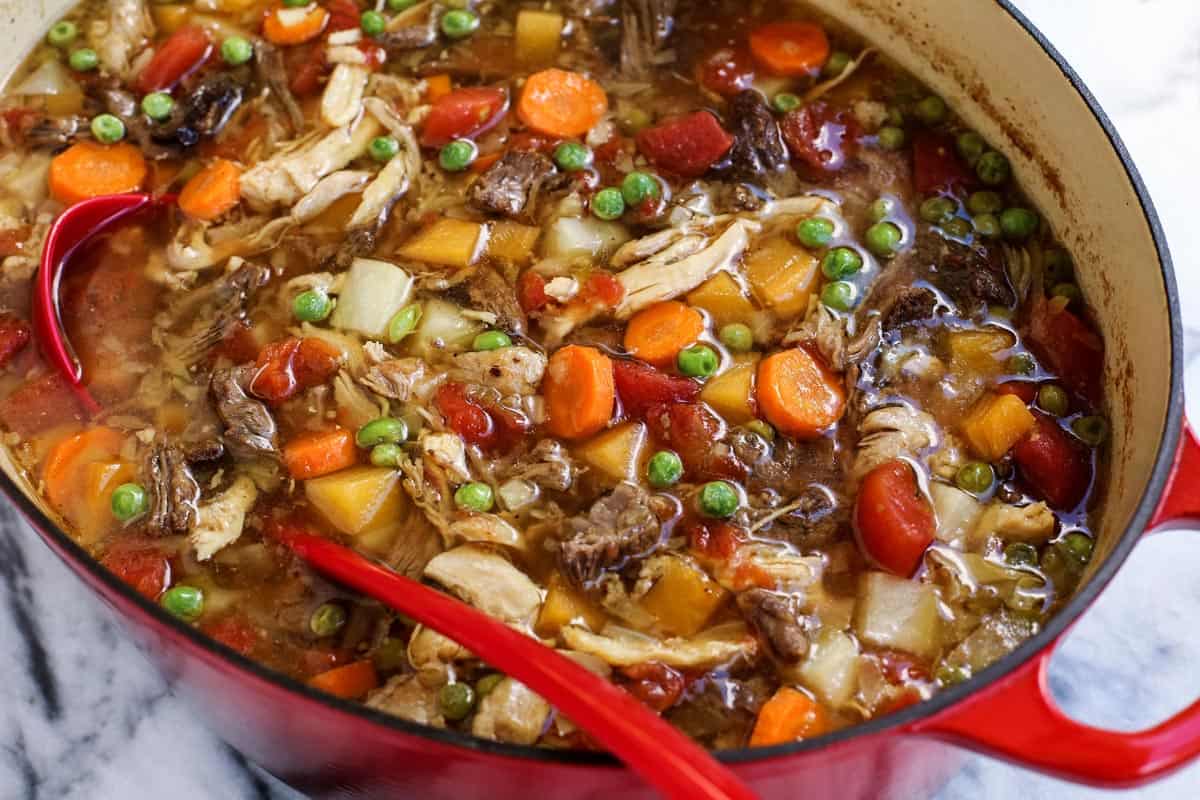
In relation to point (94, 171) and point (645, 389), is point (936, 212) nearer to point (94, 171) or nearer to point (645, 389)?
point (645, 389)

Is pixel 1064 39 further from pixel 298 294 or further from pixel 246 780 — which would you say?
pixel 246 780

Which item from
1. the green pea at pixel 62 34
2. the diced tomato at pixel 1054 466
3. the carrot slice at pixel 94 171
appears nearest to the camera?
the diced tomato at pixel 1054 466

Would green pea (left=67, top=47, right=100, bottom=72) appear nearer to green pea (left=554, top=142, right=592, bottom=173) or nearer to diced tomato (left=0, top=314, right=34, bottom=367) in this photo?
diced tomato (left=0, top=314, right=34, bottom=367)

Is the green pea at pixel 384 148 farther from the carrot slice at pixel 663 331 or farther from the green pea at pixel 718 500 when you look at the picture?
the green pea at pixel 718 500

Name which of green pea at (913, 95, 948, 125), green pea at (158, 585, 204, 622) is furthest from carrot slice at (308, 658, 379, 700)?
green pea at (913, 95, 948, 125)

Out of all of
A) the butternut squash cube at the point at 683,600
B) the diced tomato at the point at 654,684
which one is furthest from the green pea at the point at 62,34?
the diced tomato at the point at 654,684
